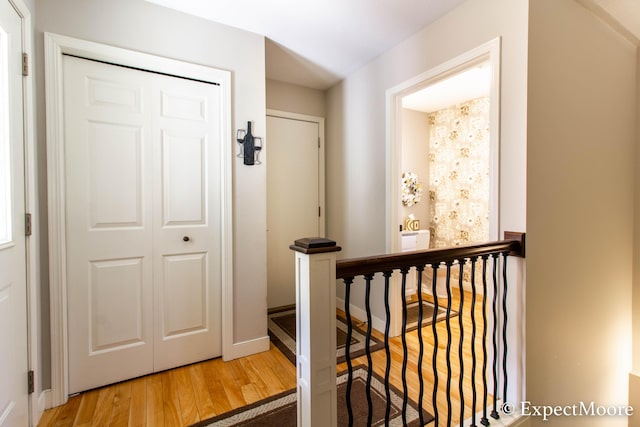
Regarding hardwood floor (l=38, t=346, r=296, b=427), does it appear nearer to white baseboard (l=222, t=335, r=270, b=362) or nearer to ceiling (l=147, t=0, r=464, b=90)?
white baseboard (l=222, t=335, r=270, b=362)

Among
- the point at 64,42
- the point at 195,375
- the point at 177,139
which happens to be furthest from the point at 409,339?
the point at 64,42

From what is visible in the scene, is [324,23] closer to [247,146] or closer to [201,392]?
[247,146]

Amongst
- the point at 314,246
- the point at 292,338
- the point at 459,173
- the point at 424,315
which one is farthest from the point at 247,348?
the point at 459,173

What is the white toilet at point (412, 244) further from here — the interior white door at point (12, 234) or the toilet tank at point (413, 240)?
the interior white door at point (12, 234)

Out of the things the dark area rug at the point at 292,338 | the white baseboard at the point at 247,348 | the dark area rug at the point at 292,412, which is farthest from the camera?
the dark area rug at the point at 292,338

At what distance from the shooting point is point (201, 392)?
70.8 inches

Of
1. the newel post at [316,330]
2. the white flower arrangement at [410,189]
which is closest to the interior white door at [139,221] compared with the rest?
the newel post at [316,330]

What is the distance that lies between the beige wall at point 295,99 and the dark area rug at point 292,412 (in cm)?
273

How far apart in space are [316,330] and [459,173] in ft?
11.9

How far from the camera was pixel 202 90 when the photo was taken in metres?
2.10

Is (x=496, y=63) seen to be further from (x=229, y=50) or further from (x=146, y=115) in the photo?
(x=146, y=115)

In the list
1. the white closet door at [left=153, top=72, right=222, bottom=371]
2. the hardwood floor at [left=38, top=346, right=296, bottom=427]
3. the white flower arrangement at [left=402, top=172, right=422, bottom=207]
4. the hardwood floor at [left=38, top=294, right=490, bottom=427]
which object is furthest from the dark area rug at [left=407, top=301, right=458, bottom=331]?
the white closet door at [left=153, top=72, right=222, bottom=371]

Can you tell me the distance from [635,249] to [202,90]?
11.6ft

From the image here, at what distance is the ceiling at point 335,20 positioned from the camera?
6.23 ft
